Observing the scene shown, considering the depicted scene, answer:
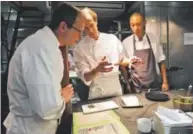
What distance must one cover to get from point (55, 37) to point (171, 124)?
0.70 m

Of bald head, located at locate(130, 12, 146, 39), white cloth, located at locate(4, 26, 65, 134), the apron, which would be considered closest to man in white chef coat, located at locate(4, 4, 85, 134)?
white cloth, located at locate(4, 26, 65, 134)

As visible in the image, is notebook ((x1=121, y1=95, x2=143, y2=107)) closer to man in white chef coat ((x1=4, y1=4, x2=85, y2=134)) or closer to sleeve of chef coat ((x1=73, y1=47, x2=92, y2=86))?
sleeve of chef coat ((x1=73, y1=47, x2=92, y2=86))

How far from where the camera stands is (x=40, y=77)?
0.98 meters

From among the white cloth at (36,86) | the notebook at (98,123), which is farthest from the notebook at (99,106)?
the white cloth at (36,86)

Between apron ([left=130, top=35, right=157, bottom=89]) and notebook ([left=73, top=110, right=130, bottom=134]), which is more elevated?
apron ([left=130, top=35, right=157, bottom=89])

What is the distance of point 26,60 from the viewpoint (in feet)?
3.32

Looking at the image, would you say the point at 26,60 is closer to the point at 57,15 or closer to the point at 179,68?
the point at 57,15

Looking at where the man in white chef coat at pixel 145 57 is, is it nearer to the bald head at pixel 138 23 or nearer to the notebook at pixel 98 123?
the bald head at pixel 138 23

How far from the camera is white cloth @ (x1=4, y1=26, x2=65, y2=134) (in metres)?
0.99

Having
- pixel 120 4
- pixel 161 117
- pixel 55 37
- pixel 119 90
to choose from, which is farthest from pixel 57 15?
pixel 120 4

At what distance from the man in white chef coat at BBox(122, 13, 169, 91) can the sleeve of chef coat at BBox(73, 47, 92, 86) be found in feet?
2.51

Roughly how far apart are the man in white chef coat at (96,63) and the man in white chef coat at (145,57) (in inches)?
21.2

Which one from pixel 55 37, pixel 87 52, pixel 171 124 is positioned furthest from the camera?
pixel 87 52

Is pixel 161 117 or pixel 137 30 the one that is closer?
pixel 161 117
